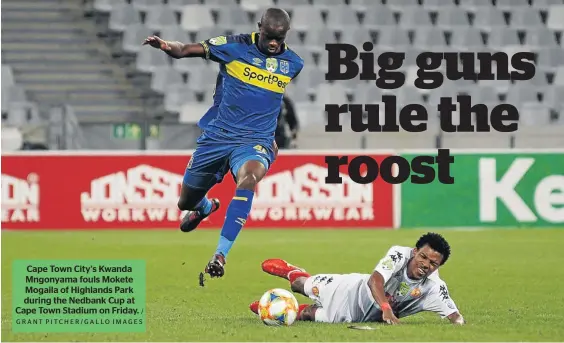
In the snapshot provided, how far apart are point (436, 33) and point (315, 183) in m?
6.05

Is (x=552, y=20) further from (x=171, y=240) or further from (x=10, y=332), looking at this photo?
(x=10, y=332)

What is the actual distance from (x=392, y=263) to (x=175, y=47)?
2.05 metres

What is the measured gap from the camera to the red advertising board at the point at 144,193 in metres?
17.7

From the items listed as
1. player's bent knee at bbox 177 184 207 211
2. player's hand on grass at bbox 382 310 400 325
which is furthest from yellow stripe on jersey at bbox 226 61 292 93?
player's hand on grass at bbox 382 310 400 325

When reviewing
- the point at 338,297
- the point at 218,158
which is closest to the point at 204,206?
the point at 218,158

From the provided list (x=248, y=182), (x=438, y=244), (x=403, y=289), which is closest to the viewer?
(x=438, y=244)

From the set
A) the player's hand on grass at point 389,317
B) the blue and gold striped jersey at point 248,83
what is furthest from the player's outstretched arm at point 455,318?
the blue and gold striped jersey at point 248,83

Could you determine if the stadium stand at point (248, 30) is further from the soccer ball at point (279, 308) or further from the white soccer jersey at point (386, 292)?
the soccer ball at point (279, 308)

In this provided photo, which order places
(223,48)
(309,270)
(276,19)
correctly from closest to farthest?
1. (276,19)
2. (223,48)
3. (309,270)

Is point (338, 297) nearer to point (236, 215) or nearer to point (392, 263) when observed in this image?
point (392, 263)

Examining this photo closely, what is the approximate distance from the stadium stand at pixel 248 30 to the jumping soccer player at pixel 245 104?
10.0 metres

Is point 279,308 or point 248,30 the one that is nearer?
point 279,308

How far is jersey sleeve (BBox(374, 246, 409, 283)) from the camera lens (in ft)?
26.0

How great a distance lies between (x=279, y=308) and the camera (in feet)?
26.9
